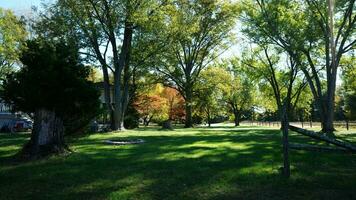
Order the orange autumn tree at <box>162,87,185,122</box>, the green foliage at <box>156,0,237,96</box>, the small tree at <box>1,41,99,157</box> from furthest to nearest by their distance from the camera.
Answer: the orange autumn tree at <box>162,87,185,122</box>
the green foliage at <box>156,0,237,96</box>
the small tree at <box>1,41,99,157</box>

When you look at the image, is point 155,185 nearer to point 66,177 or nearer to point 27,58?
point 66,177

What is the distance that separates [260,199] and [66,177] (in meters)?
4.21

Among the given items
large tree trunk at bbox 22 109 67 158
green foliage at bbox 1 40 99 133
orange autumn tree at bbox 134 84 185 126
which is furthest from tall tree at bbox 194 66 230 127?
large tree trunk at bbox 22 109 67 158

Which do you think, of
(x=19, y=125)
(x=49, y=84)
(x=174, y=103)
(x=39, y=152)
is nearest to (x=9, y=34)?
(x=19, y=125)

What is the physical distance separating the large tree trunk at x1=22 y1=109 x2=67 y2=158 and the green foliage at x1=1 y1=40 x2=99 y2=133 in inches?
9.1

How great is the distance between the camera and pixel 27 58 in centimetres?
1201

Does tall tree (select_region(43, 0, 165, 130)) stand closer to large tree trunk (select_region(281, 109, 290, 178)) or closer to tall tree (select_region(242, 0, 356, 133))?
tall tree (select_region(242, 0, 356, 133))

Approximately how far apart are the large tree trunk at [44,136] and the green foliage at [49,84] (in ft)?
0.76

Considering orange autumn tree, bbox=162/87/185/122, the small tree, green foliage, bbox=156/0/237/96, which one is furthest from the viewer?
orange autumn tree, bbox=162/87/185/122

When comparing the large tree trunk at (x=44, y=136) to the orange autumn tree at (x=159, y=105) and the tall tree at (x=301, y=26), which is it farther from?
the orange autumn tree at (x=159, y=105)

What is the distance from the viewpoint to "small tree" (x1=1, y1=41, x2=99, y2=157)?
11562 mm

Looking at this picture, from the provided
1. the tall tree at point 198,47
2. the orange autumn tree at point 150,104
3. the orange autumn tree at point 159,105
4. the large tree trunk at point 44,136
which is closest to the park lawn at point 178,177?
the large tree trunk at point 44,136

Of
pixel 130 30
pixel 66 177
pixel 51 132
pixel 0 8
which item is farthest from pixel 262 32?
pixel 0 8

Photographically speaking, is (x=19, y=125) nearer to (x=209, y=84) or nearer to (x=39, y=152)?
(x=209, y=84)
